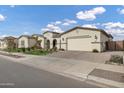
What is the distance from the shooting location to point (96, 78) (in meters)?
9.95

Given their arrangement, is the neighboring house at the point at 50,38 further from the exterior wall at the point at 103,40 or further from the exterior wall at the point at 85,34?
the exterior wall at the point at 103,40

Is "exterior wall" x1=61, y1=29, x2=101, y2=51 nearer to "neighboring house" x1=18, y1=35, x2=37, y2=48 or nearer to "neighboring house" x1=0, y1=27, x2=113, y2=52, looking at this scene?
"neighboring house" x1=0, y1=27, x2=113, y2=52

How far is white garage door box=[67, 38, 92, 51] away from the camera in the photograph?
2645cm

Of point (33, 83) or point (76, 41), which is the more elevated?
point (76, 41)

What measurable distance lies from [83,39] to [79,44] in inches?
40.1

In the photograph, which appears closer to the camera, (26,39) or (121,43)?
(121,43)

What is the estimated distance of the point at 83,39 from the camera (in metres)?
27.2

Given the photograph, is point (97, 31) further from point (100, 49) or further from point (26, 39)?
point (26, 39)

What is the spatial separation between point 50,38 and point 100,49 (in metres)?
14.3

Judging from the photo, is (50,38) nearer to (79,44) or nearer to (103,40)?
(79,44)

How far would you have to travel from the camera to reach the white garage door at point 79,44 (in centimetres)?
2645

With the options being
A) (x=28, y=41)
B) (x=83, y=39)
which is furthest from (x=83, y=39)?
(x=28, y=41)
